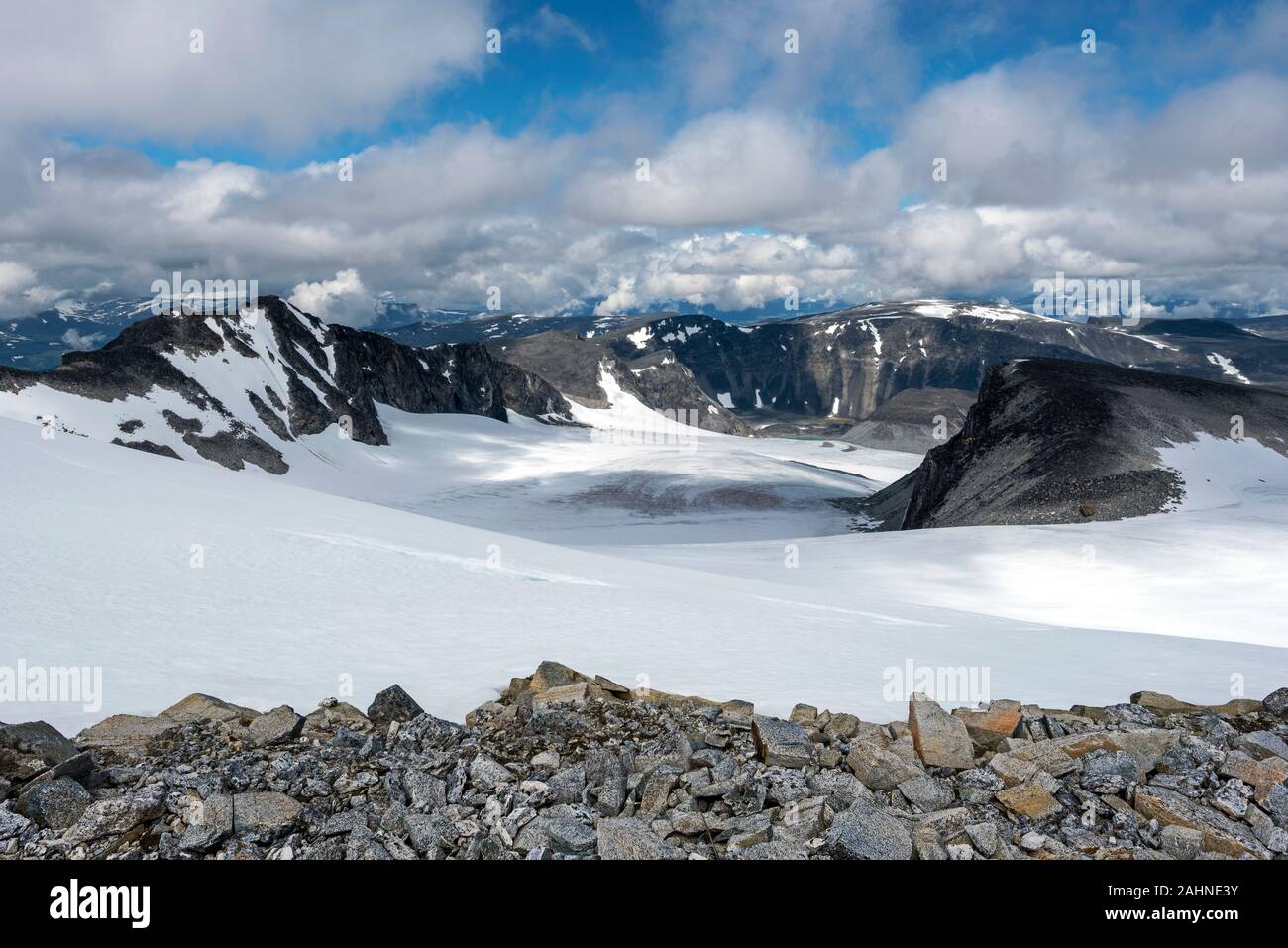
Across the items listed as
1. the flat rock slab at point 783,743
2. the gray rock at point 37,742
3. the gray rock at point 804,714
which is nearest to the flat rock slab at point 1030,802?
the flat rock slab at point 783,743

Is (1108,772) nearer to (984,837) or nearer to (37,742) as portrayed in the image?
(984,837)

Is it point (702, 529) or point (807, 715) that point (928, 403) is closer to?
point (702, 529)

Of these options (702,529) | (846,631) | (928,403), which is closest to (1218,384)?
(702,529)

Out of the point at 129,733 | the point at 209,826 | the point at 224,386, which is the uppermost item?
the point at 224,386

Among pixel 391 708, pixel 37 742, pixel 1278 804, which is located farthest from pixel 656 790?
pixel 1278 804

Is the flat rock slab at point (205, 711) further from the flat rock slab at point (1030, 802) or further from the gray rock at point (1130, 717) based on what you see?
the gray rock at point (1130, 717)

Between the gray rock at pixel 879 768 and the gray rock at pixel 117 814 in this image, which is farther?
the gray rock at pixel 879 768
